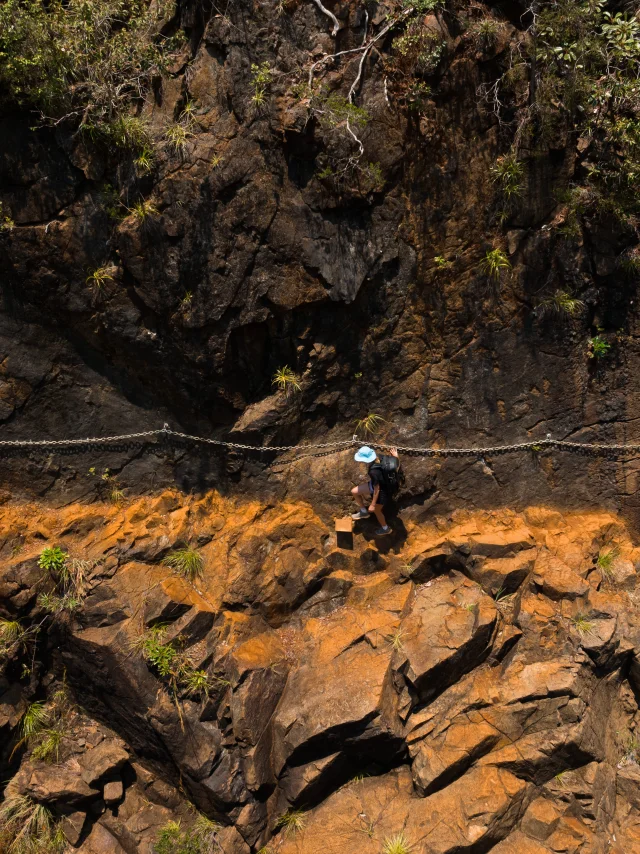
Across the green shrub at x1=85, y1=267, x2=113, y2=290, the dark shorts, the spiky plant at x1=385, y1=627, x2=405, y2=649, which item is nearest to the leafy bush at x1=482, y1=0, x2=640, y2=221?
the dark shorts

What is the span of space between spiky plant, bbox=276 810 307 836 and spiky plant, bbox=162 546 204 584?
108 inches

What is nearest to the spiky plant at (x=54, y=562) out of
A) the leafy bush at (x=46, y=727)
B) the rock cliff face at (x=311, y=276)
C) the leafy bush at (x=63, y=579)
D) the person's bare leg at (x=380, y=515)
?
the leafy bush at (x=63, y=579)

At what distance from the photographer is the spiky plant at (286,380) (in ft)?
23.5

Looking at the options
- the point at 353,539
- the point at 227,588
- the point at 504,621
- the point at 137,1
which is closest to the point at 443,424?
the point at 353,539

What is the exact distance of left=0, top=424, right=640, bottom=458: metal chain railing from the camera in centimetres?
726

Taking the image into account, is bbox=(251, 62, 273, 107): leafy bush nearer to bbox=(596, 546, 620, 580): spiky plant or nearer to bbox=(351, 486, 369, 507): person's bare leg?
bbox=(351, 486, 369, 507): person's bare leg

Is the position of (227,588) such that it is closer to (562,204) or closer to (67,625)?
(67,625)

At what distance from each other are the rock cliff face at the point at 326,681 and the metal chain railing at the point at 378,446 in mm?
786

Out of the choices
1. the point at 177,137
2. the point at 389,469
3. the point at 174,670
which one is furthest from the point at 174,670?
the point at 177,137

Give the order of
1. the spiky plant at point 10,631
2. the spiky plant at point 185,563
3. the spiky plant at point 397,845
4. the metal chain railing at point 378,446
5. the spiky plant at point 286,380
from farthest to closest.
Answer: the metal chain railing at point 378,446
the spiky plant at point 286,380
the spiky plant at point 185,563
the spiky plant at point 10,631
the spiky plant at point 397,845

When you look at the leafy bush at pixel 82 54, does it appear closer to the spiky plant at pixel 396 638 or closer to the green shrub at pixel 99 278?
the green shrub at pixel 99 278

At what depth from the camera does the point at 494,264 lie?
698 cm

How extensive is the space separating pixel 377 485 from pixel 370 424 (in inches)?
36.4

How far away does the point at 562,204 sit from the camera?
683 centimetres
